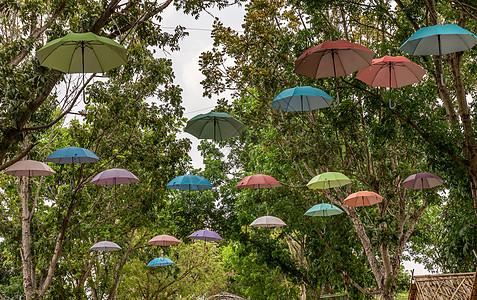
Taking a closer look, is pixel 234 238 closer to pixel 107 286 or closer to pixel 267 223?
pixel 267 223

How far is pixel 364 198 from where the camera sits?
10.4 meters

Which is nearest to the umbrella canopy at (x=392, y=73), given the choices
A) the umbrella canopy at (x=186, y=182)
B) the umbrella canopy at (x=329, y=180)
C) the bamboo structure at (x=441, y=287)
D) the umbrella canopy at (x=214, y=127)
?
the umbrella canopy at (x=329, y=180)

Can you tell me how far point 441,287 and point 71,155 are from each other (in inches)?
284

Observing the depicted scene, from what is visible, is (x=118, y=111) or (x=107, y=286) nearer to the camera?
(x=118, y=111)

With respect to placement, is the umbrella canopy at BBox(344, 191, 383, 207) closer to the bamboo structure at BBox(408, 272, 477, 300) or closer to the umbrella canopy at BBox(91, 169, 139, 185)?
the bamboo structure at BBox(408, 272, 477, 300)

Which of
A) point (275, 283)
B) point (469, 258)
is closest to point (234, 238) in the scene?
point (275, 283)

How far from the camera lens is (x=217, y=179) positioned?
1919 centimetres

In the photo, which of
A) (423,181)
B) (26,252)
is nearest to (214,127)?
(423,181)

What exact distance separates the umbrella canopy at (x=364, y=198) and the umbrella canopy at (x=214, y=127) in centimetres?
304

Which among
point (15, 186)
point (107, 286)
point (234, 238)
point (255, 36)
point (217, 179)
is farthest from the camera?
point (217, 179)

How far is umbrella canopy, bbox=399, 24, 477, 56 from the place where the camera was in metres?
5.96

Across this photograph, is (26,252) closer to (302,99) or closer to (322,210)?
(322,210)

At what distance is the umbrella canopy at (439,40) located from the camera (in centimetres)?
596

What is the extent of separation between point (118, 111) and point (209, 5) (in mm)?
3151
